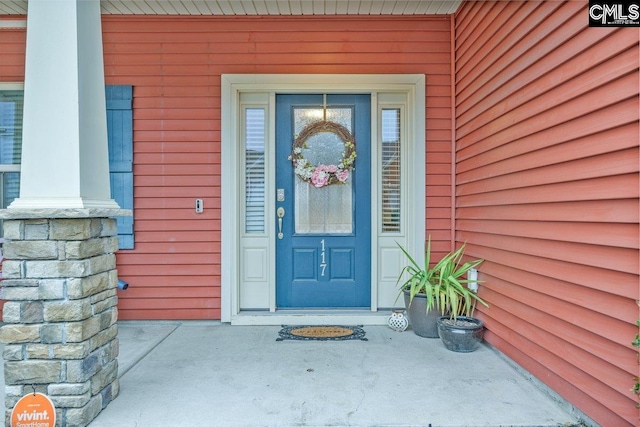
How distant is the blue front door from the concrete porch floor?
61 centimetres

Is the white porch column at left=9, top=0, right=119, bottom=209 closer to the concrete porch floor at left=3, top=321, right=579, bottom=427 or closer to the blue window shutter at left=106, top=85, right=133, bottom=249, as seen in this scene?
the concrete porch floor at left=3, top=321, right=579, bottom=427

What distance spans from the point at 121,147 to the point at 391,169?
2.40 meters

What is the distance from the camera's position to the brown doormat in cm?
305

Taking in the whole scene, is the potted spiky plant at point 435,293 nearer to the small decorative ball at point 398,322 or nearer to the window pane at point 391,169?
the small decorative ball at point 398,322

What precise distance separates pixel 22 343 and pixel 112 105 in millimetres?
2314

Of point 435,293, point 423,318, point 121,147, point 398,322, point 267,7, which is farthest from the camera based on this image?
point 121,147

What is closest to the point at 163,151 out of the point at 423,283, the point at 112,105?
the point at 112,105

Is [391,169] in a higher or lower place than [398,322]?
higher

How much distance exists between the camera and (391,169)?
3.60 metres

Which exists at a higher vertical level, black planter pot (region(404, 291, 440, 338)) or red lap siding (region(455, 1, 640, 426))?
red lap siding (region(455, 1, 640, 426))

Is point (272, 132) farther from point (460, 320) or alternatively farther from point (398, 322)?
point (460, 320)

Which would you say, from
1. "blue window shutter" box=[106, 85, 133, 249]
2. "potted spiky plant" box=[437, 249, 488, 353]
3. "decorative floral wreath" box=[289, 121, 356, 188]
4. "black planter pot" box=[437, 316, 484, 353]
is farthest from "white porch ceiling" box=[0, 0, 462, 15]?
"black planter pot" box=[437, 316, 484, 353]

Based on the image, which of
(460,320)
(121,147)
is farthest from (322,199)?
(121,147)

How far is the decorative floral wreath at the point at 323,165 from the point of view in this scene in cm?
352
